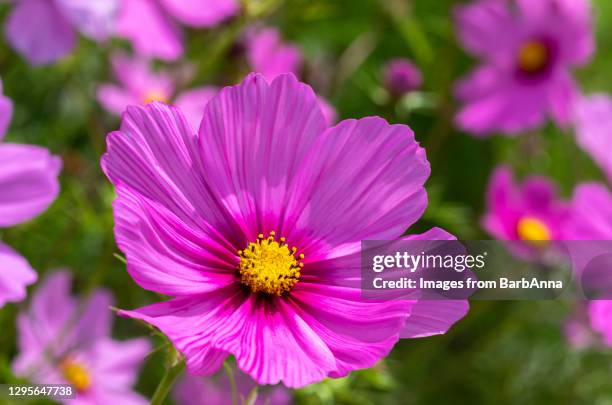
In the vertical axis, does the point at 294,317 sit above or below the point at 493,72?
below

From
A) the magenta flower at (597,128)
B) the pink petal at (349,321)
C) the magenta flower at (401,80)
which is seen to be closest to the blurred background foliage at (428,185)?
the magenta flower at (401,80)

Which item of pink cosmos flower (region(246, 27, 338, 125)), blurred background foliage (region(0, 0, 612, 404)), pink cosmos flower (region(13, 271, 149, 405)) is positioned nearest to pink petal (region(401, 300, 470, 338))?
blurred background foliage (region(0, 0, 612, 404))

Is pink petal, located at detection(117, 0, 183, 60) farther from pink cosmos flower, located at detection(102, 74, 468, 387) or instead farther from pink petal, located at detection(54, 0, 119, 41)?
A: pink cosmos flower, located at detection(102, 74, 468, 387)

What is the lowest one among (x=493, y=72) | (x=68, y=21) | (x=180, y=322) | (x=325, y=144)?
(x=180, y=322)

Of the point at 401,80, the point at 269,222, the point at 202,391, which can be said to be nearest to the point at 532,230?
the point at 401,80

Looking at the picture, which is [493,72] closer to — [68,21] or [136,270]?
[68,21]

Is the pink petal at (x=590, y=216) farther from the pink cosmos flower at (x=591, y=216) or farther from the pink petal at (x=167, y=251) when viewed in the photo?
the pink petal at (x=167, y=251)

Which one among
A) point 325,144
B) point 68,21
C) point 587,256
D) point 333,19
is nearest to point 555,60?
point 333,19
